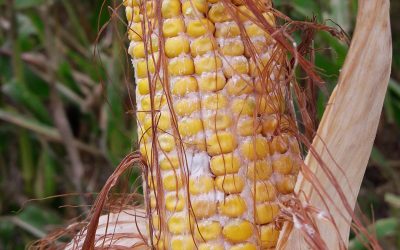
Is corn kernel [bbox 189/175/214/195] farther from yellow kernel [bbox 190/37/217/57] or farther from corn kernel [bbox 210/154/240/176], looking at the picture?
yellow kernel [bbox 190/37/217/57]

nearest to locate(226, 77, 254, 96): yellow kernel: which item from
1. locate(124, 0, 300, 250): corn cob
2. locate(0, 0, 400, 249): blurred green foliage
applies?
locate(124, 0, 300, 250): corn cob

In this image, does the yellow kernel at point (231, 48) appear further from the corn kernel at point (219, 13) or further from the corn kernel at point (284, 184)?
the corn kernel at point (284, 184)

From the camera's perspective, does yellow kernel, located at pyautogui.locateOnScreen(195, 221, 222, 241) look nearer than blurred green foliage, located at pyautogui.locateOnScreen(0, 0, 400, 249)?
Yes

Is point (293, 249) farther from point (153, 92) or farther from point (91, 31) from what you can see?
point (91, 31)

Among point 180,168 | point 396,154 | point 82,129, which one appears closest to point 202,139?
point 180,168

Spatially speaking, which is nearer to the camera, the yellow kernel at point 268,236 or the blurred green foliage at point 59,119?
the yellow kernel at point 268,236

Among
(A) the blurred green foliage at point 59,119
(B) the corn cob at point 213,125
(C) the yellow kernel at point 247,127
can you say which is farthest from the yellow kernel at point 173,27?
(A) the blurred green foliage at point 59,119
